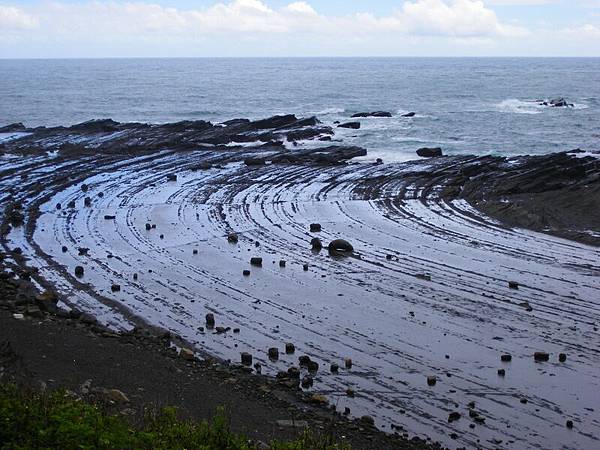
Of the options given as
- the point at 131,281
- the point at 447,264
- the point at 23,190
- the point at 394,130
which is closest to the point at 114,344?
the point at 131,281

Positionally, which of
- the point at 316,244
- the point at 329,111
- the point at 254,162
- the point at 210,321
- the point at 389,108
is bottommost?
the point at 210,321

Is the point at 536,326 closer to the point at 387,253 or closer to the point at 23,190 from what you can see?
the point at 387,253

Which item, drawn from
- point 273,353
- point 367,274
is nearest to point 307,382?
point 273,353

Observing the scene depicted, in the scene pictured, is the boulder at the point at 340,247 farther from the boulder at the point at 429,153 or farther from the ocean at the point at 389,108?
the boulder at the point at 429,153

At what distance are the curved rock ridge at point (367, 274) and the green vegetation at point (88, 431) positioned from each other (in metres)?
4.62

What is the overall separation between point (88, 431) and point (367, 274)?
1490cm

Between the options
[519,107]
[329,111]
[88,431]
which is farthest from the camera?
[519,107]

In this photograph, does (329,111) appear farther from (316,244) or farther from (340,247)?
(340,247)

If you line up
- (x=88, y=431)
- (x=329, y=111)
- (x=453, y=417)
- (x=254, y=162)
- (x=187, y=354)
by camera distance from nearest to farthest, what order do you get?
1. (x=88, y=431)
2. (x=453, y=417)
3. (x=187, y=354)
4. (x=254, y=162)
5. (x=329, y=111)

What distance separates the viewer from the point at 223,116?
8156 centimetres

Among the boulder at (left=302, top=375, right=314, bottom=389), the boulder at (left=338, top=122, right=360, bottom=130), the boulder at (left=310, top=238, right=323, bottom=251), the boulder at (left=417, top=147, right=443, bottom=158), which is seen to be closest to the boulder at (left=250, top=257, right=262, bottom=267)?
the boulder at (left=310, top=238, right=323, bottom=251)

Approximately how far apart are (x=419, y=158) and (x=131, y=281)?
29.7 meters

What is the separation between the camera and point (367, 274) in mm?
22719

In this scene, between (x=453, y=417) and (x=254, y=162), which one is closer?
(x=453, y=417)
